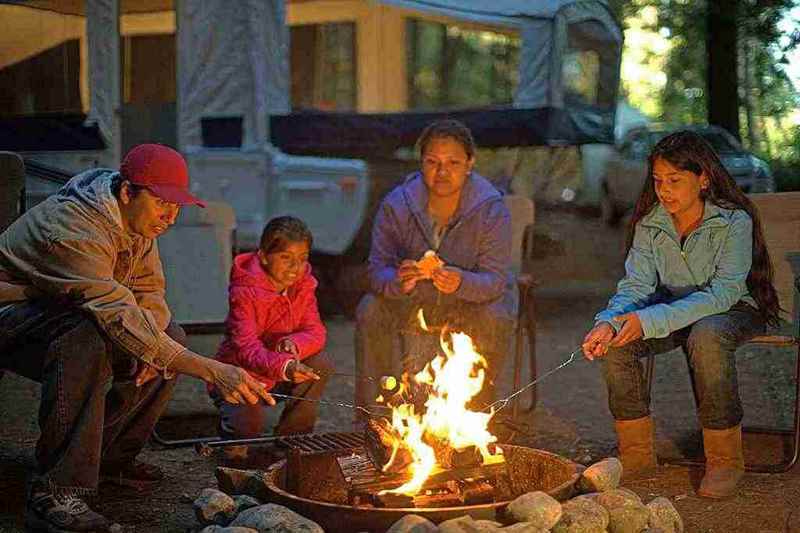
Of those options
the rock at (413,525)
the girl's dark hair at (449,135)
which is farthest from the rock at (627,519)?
the girl's dark hair at (449,135)

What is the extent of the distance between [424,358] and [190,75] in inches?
157

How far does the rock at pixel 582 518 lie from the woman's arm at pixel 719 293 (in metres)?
0.93

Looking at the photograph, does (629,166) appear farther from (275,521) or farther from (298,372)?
(275,521)

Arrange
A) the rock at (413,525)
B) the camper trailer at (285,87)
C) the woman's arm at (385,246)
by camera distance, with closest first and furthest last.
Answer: the rock at (413,525) < the woman's arm at (385,246) < the camper trailer at (285,87)

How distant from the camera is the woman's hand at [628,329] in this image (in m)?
3.96

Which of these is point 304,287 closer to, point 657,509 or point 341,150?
point 657,509

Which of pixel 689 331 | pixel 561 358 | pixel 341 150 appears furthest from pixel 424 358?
pixel 341 150

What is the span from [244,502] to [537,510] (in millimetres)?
853

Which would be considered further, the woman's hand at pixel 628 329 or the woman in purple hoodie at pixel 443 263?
the woman in purple hoodie at pixel 443 263

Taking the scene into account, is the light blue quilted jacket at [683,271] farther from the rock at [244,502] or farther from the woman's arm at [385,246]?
the rock at [244,502]

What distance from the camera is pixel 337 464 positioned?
355 cm

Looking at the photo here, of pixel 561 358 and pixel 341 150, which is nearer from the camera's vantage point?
pixel 561 358

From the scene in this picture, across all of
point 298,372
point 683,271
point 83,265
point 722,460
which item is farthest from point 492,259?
point 83,265

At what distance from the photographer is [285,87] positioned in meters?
8.24
